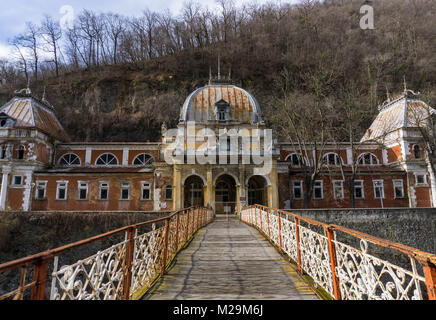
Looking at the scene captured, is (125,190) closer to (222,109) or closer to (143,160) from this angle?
(143,160)

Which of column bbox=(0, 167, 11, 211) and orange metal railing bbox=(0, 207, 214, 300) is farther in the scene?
column bbox=(0, 167, 11, 211)

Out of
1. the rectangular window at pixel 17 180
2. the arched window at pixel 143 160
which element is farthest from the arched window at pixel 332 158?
the rectangular window at pixel 17 180

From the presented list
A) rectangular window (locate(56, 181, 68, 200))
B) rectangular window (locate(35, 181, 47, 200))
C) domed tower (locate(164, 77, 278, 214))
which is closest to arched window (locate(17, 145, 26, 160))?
rectangular window (locate(35, 181, 47, 200))

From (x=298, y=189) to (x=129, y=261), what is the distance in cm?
2606

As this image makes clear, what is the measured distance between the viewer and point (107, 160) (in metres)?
31.7

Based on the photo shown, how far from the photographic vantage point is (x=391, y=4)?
70500 mm

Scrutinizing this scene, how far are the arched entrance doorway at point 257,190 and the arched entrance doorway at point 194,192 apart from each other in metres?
5.30

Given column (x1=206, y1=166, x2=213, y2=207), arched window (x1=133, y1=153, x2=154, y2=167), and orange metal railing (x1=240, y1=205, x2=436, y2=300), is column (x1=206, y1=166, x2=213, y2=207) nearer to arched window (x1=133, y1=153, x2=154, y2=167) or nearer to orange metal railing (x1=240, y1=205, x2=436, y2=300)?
arched window (x1=133, y1=153, x2=154, y2=167)

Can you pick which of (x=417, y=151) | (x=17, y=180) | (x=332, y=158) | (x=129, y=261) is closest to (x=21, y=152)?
(x=17, y=180)

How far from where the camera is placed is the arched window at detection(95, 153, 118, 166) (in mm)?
31516

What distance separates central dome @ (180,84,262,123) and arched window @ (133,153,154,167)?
6529 millimetres
